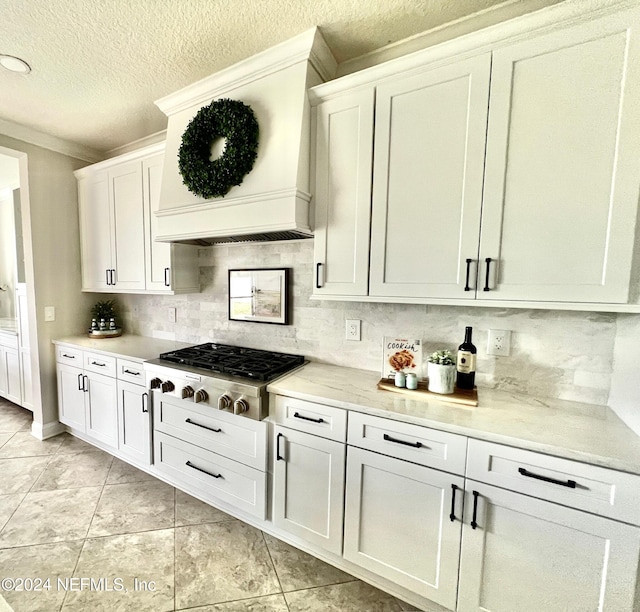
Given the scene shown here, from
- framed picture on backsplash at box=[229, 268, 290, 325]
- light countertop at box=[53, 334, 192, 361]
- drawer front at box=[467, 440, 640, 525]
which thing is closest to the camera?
drawer front at box=[467, 440, 640, 525]

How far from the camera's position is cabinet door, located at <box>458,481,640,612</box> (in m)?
1.04

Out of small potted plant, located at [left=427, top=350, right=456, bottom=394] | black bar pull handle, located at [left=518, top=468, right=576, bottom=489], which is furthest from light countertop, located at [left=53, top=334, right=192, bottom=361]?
black bar pull handle, located at [left=518, top=468, right=576, bottom=489]

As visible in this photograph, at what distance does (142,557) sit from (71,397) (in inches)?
70.6

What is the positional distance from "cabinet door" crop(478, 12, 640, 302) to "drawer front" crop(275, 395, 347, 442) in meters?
0.91

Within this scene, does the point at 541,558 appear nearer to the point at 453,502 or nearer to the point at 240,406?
the point at 453,502

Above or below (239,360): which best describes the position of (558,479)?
below

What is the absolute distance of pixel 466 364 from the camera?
5.11ft

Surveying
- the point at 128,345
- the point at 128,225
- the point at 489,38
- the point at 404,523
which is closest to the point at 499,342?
the point at 404,523

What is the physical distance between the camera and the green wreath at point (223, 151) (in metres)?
1.72

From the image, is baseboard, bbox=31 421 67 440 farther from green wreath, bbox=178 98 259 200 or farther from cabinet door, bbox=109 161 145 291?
green wreath, bbox=178 98 259 200

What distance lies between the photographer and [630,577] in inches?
40.1

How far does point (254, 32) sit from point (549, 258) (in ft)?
5.95

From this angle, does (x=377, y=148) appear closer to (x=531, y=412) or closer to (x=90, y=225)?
(x=531, y=412)

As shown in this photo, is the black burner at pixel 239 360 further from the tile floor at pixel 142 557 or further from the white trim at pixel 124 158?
the white trim at pixel 124 158
